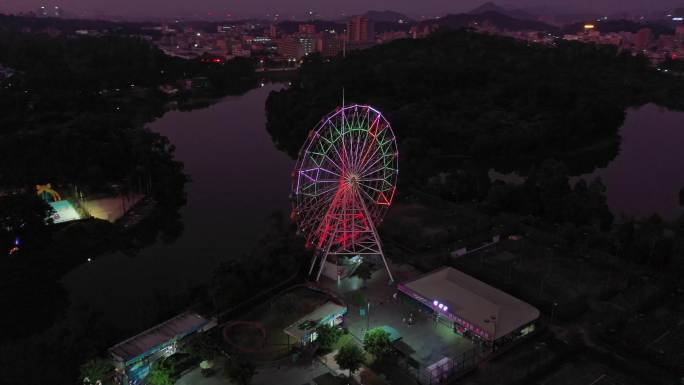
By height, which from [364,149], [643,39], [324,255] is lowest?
[324,255]

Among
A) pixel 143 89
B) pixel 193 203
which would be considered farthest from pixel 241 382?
pixel 143 89

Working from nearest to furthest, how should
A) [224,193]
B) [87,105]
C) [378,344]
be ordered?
[378,344], [224,193], [87,105]

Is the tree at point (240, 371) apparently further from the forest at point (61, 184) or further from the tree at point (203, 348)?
the forest at point (61, 184)

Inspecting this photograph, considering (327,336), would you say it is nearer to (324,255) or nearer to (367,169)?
(324,255)

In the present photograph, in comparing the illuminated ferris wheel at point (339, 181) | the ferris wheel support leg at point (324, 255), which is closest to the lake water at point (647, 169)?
the illuminated ferris wheel at point (339, 181)

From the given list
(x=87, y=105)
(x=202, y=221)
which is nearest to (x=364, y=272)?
(x=202, y=221)
